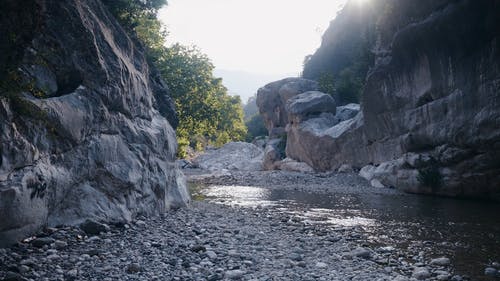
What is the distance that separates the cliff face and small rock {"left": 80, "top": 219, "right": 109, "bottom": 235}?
31 centimetres

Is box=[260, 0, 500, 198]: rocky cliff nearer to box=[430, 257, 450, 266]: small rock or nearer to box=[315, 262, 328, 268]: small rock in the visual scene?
box=[430, 257, 450, 266]: small rock

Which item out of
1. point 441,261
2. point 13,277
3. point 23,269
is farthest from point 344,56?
point 13,277

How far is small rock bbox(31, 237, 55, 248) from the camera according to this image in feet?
25.9

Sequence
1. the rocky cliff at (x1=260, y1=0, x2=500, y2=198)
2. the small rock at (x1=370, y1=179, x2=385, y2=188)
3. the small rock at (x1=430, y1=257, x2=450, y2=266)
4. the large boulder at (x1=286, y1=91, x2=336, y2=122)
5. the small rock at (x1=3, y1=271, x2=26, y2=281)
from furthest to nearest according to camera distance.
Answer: the large boulder at (x1=286, y1=91, x2=336, y2=122) → the small rock at (x1=370, y1=179, x2=385, y2=188) → the rocky cliff at (x1=260, y1=0, x2=500, y2=198) → the small rock at (x1=430, y1=257, x2=450, y2=266) → the small rock at (x1=3, y1=271, x2=26, y2=281)

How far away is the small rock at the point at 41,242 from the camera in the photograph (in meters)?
7.90

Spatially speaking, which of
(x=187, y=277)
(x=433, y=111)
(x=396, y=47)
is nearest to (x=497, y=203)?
(x=433, y=111)

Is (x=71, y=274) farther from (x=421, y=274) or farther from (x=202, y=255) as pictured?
(x=421, y=274)

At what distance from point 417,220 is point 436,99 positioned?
1243 centimetres

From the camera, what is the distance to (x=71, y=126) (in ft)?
34.5

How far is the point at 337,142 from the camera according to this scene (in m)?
41.1

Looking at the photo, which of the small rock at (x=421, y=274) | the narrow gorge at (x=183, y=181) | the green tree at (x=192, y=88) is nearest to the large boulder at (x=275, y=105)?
the green tree at (x=192, y=88)

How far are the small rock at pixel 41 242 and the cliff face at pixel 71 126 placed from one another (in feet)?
1.07

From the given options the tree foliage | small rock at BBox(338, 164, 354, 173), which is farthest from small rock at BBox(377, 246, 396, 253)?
small rock at BBox(338, 164, 354, 173)

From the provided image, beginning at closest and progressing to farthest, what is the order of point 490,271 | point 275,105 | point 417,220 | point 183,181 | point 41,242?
point 41,242, point 490,271, point 417,220, point 183,181, point 275,105
